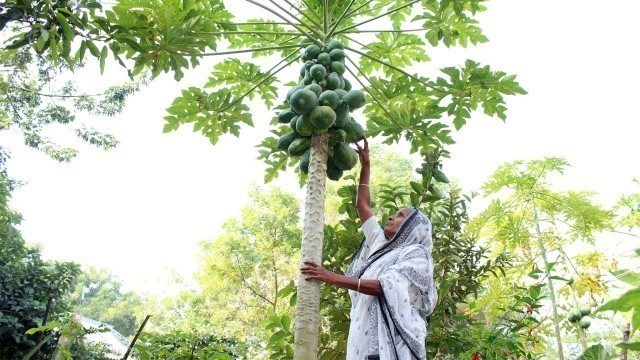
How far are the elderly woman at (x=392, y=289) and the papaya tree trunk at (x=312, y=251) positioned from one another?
72mm

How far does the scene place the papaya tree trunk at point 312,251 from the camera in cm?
200

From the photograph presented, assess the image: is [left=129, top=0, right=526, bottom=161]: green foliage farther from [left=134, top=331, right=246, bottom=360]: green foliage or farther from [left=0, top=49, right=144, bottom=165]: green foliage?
[left=0, top=49, right=144, bottom=165]: green foliage

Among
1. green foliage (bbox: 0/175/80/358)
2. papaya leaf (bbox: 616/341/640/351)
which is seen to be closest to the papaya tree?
papaya leaf (bbox: 616/341/640/351)

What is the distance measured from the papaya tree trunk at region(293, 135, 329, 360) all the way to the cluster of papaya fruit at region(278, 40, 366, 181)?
0.10m

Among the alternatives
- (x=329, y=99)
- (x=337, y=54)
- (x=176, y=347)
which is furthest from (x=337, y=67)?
(x=176, y=347)

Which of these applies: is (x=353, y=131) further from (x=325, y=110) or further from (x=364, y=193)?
(x=364, y=193)

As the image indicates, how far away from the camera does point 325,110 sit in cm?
237

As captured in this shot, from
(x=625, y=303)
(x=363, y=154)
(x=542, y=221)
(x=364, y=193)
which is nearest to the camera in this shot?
(x=625, y=303)

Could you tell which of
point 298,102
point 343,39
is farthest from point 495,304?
point 298,102

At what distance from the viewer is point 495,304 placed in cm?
494

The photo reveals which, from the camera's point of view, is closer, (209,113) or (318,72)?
(318,72)

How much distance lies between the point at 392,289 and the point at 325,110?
96 cm

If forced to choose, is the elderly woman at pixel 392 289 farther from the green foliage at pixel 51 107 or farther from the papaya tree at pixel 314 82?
the green foliage at pixel 51 107

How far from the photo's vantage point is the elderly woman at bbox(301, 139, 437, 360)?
209 cm
